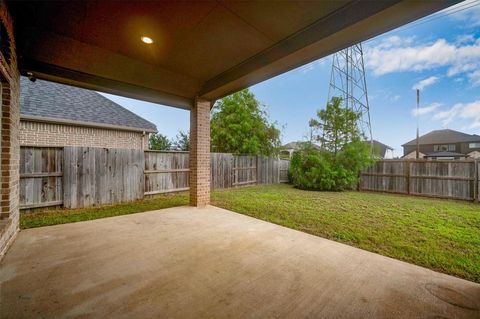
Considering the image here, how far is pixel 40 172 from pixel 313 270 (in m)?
5.96

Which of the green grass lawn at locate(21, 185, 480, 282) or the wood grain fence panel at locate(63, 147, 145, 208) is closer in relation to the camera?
the green grass lawn at locate(21, 185, 480, 282)

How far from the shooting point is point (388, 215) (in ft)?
15.2

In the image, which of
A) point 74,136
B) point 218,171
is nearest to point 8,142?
point 74,136

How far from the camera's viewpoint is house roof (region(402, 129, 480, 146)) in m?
23.8

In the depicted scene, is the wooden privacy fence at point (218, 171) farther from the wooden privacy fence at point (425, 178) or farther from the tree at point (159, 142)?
the tree at point (159, 142)

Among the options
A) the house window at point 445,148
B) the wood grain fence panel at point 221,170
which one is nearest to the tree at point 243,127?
the wood grain fence panel at point 221,170

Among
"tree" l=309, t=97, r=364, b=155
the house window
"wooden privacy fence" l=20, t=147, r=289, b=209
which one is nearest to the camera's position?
"wooden privacy fence" l=20, t=147, r=289, b=209

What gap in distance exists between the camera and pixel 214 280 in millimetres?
1911

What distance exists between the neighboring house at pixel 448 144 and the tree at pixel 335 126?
2022cm

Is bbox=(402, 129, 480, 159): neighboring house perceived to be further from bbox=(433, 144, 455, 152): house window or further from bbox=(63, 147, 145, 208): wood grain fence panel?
bbox=(63, 147, 145, 208): wood grain fence panel

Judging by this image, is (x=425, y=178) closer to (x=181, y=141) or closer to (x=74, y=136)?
(x=74, y=136)

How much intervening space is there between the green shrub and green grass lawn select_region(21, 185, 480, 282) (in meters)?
2.91

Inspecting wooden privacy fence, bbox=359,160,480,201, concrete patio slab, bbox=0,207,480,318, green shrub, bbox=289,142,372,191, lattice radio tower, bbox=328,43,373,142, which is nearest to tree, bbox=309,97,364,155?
green shrub, bbox=289,142,372,191

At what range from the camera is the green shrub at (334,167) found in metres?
8.52
